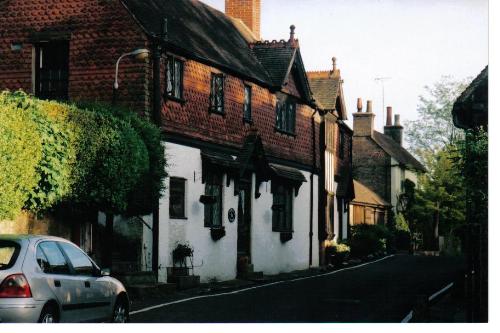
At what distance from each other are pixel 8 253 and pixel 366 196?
142 ft

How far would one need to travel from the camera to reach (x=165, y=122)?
2298 centimetres

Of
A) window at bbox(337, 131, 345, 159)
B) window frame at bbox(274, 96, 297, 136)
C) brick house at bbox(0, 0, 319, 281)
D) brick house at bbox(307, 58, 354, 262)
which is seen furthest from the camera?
window at bbox(337, 131, 345, 159)

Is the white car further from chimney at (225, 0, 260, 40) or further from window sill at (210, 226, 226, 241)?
chimney at (225, 0, 260, 40)

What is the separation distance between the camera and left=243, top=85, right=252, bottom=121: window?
2808 centimetres

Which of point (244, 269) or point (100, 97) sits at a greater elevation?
point (100, 97)

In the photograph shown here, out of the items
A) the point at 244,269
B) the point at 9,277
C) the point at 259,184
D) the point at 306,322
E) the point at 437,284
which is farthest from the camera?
the point at 259,184

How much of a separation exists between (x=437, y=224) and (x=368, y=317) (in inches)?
1333

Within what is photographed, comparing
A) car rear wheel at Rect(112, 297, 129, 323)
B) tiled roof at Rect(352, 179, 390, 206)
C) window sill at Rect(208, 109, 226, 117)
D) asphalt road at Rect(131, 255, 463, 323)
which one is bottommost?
asphalt road at Rect(131, 255, 463, 323)

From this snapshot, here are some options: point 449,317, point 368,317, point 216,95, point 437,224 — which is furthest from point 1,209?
point 437,224

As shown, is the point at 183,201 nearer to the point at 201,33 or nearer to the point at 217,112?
the point at 217,112

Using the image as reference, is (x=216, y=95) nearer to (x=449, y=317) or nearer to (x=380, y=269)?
(x=380, y=269)

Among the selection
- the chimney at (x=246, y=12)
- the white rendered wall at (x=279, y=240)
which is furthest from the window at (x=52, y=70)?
the chimney at (x=246, y=12)

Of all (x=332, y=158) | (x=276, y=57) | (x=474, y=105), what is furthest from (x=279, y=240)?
(x=474, y=105)

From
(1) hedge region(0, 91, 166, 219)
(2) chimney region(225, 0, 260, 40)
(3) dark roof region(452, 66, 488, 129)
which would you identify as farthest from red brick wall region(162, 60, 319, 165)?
(3) dark roof region(452, 66, 488, 129)
